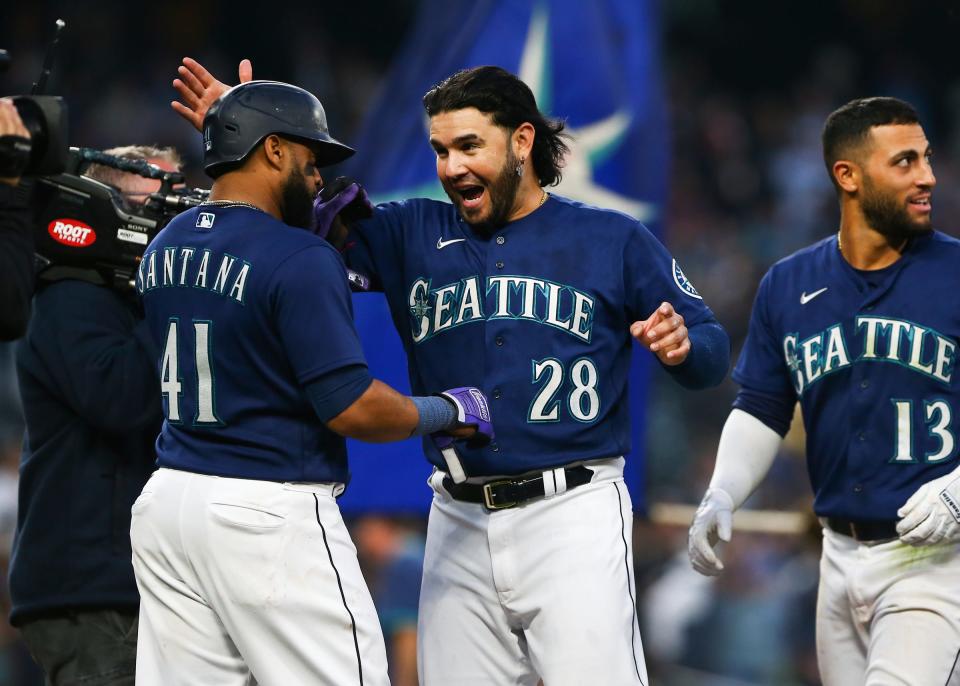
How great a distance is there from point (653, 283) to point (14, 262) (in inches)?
61.6

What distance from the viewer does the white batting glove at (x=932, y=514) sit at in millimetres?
3398

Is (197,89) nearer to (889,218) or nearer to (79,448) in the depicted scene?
(79,448)

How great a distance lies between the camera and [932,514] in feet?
11.1

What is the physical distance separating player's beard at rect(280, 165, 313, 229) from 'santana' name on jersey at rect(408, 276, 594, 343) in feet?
1.47

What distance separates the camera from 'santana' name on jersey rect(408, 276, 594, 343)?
11.2 ft

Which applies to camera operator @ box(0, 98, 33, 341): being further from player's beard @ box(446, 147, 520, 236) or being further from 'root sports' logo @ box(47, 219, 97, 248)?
player's beard @ box(446, 147, 520, 236)

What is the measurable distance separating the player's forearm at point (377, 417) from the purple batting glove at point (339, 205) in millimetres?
648

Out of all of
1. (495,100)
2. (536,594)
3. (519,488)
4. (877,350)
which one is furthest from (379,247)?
(877,350)

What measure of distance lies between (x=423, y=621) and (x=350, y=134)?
839cm

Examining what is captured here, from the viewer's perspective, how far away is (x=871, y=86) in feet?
37.1

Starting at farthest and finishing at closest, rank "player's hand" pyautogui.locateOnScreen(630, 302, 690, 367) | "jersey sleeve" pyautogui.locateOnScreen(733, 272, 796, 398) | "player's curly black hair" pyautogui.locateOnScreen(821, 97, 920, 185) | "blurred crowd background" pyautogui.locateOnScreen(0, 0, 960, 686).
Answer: "blurred crowd background" pyautogui.locateOnScreen(0, 0, 960, 686)
"jersey sleeve" pyautogui.locateOnScreen(733, 272, 796, 398)
"player's curly black hair" pyautogui.locateOnScreen(821, 97, 920, 185)
"player's hand" pyautogui.locateOnScreen(630, 302, 690, 367)

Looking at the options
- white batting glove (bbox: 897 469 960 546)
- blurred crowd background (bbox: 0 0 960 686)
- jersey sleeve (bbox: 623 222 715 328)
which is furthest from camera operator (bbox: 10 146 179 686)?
blurred crowd background (bbox: 0 0 960 686)

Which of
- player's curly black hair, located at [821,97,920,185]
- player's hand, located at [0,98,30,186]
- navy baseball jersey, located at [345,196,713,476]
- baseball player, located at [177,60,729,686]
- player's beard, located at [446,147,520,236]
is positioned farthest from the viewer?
player's curly black hair, located at [821,97,920,185]

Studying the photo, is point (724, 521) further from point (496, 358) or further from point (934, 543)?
point (496, 358)
